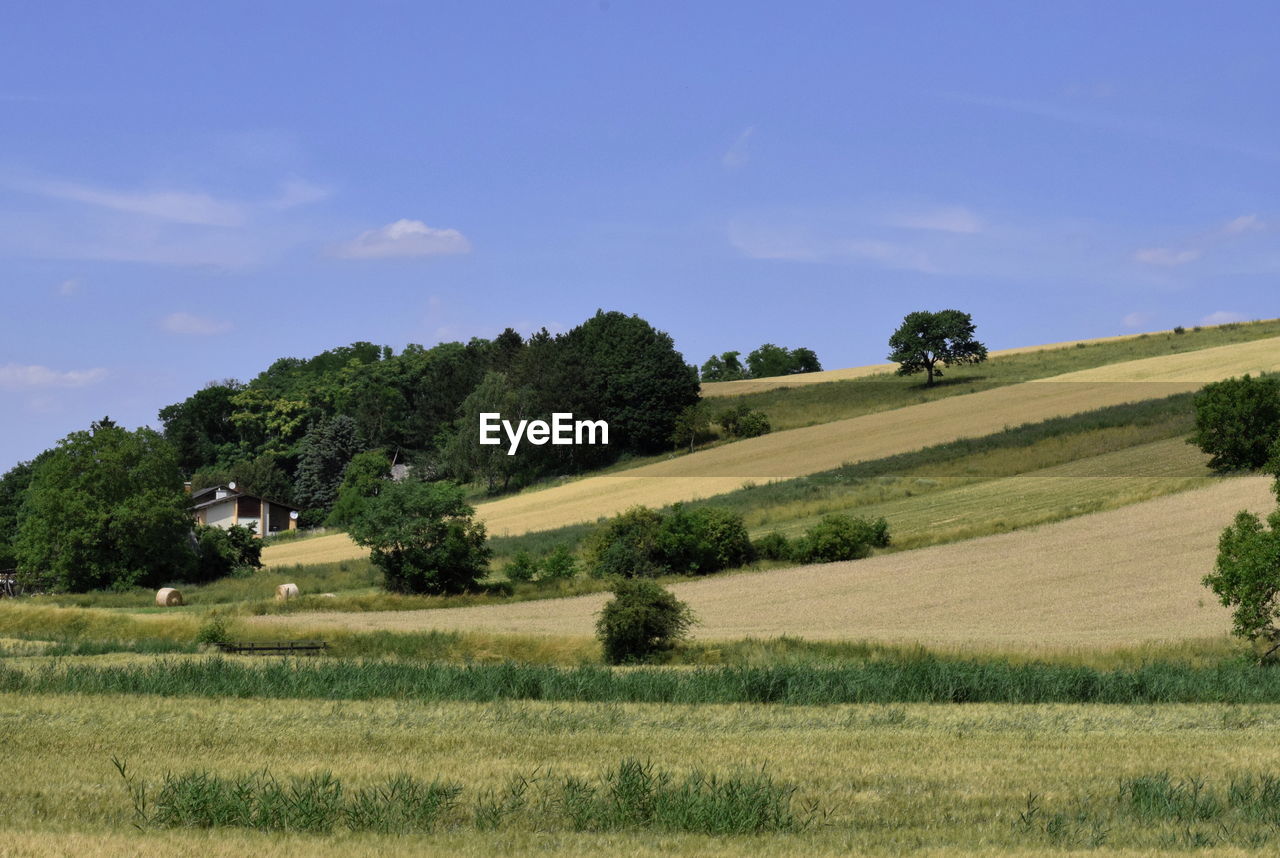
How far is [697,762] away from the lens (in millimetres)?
17312

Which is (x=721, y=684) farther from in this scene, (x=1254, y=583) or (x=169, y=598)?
(x=169, y=598)

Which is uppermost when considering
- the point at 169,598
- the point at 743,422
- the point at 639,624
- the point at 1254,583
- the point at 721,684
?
the point at 743,422

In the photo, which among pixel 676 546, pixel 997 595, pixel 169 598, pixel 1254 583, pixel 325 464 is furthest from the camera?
pixel 325 464

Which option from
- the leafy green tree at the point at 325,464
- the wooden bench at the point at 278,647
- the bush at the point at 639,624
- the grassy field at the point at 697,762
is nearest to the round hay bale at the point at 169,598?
the wooden bench at the point at 278,647

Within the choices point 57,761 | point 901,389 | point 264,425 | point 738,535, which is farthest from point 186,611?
point 264,425

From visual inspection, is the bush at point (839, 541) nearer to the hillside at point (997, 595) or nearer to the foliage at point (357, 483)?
the hillside at point (997, 595)

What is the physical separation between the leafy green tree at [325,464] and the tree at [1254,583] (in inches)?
4640

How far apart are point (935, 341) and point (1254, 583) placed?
81.3 m

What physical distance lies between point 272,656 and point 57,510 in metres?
41.0

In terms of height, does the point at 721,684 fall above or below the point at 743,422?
below

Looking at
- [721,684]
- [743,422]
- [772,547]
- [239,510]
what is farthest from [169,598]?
[239,510]

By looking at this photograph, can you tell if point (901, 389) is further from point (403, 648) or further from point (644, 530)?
point (403, 648)

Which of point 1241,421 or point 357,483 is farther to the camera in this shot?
point 357,483

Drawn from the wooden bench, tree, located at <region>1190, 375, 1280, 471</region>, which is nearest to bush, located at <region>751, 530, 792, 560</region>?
tree, located at <region>1190, 375, 1280, 471</region>
